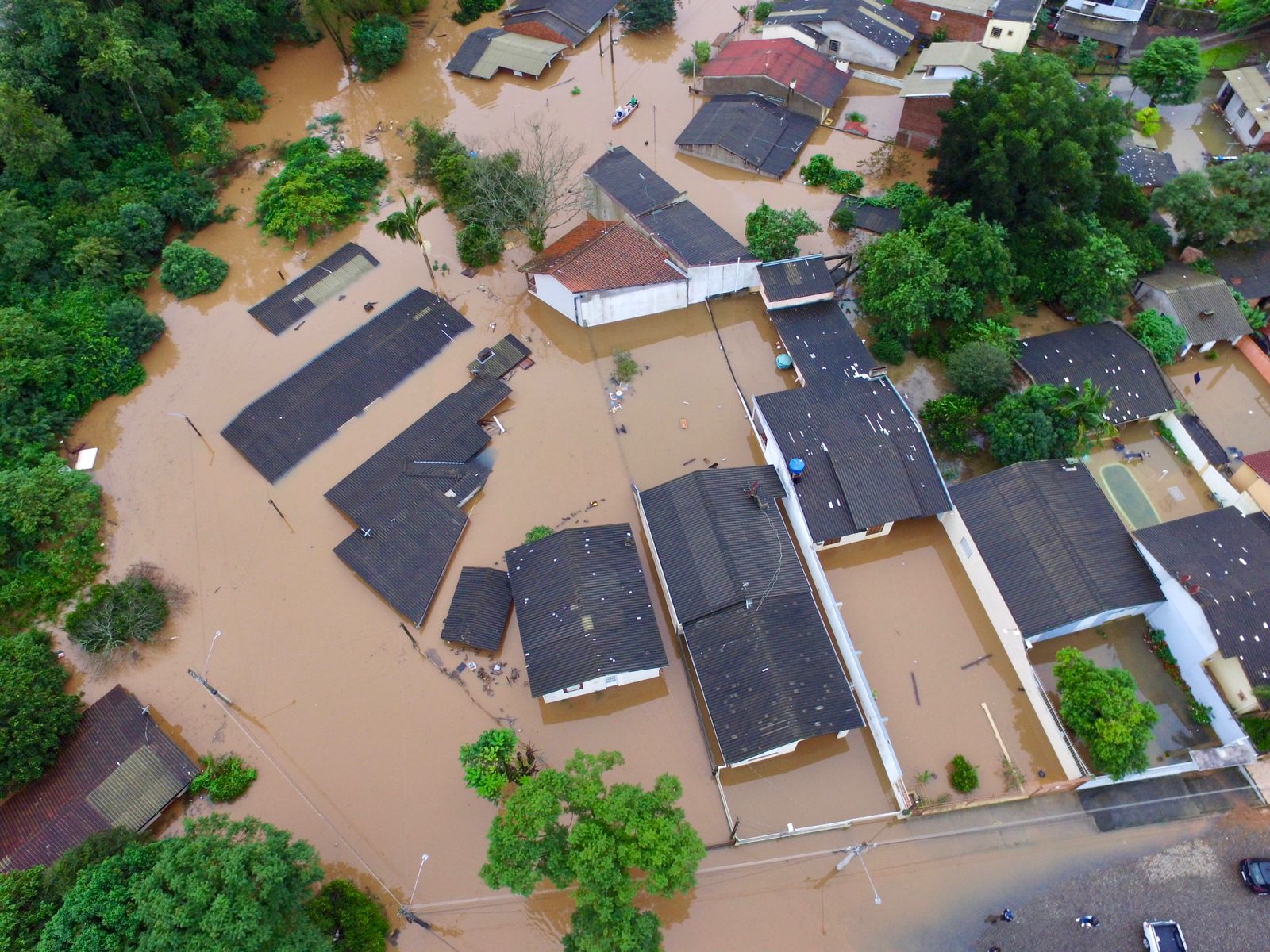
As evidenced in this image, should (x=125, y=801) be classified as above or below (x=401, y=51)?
below

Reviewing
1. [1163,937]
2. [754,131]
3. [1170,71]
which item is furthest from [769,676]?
[1170,71]

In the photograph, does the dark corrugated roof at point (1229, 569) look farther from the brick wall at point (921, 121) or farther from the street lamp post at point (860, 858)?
the brick wall at point (921, 121)

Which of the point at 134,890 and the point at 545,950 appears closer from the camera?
the point at 134,890

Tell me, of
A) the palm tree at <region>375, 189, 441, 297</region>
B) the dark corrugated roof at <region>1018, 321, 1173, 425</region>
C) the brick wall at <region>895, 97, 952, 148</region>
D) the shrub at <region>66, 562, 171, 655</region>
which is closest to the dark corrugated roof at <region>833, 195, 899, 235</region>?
the brick wall at <region>895, 97, 952, 148</region>

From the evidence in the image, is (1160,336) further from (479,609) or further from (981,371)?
(479,609)

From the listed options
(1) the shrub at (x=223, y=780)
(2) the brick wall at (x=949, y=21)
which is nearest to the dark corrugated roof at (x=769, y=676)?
(1) the shrub at (x=223, y=780)

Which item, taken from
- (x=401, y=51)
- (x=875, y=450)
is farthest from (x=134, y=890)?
(x=401, y=51)

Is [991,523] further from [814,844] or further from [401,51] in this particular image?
[401,51]
